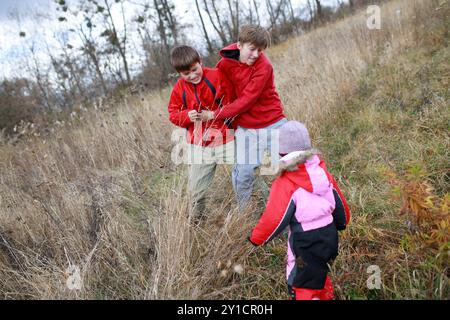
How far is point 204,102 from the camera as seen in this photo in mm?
2162

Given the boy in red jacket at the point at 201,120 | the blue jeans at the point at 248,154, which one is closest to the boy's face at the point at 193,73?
the boy in red jacket at the point at 201,120

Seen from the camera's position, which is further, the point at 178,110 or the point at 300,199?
the point at 178,110

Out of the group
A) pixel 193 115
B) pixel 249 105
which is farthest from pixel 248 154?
pixel 193 115

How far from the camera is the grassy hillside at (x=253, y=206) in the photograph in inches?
63.4

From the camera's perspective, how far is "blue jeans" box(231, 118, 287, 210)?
6.99 ft

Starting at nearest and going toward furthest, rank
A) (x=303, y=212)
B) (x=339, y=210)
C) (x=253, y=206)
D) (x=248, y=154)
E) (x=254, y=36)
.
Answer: (x=303, y=212)
(x=339, y=210)
(x=254, y=36)
(x=248, y=154)
(x=253, y=206)

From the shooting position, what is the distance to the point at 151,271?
1.85 metres

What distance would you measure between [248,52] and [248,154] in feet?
2.19

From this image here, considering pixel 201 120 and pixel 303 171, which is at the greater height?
pixel 201 120

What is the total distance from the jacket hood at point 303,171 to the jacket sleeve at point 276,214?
0.08 m

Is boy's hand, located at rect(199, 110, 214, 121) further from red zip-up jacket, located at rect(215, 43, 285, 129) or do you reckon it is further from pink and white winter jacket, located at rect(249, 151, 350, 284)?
pink and white winter jacket, located at rect(249, 151, 350, 284)

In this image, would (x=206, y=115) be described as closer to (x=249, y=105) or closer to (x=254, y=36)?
(x=249, y=105)

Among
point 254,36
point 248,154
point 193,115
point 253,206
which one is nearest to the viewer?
point 254,36

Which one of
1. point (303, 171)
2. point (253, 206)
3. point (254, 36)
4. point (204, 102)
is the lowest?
point (253, 206)
